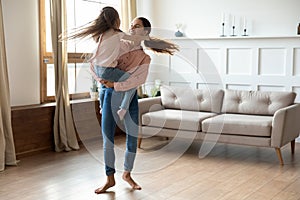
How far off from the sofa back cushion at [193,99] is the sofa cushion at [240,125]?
389mm

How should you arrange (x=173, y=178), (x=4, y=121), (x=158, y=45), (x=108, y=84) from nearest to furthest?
(x=108, y=84), (x=158, y=45), (x=173, y=178), (x=4, y=121)

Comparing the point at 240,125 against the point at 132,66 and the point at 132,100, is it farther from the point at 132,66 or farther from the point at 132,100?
the point at 132,66

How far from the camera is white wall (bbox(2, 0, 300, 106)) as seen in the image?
4.73 m

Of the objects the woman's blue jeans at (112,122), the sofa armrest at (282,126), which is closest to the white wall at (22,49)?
the woman's blue jeans at (112,122)

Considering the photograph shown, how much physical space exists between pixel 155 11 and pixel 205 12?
2.91ft

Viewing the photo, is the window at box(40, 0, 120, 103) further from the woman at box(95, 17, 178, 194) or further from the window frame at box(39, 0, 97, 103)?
the woman at box(95, 17, 178, 194)

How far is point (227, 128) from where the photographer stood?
15.1 ft

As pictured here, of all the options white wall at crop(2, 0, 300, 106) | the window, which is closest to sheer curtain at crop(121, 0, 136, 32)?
the window

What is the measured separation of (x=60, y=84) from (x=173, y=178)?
1.94 m

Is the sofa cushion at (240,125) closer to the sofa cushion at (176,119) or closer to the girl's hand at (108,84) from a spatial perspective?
the sofa cushion at (176,119)

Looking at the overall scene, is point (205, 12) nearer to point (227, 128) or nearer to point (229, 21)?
point (229, 21)

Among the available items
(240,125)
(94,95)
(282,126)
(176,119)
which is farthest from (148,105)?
(282,126)

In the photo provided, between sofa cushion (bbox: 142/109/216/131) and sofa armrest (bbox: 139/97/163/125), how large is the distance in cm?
10

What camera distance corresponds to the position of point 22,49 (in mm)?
4820
